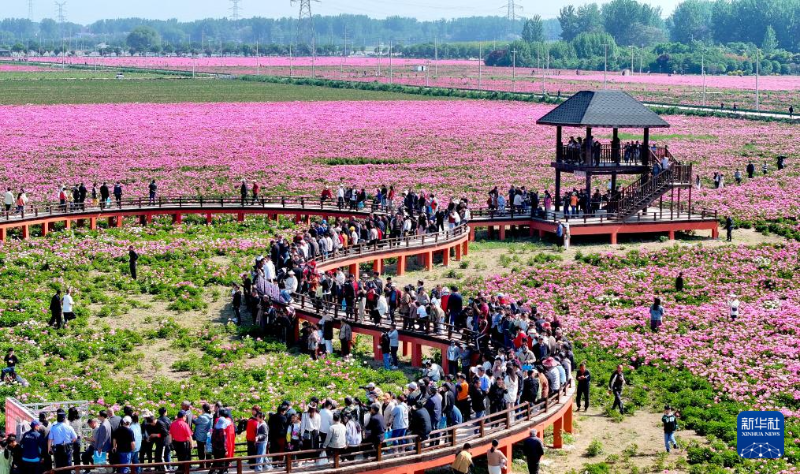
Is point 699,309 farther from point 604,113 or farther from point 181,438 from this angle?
point 181,438

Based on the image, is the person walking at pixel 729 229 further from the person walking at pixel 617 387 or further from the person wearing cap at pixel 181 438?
the person wearing cap at pixel 181 438

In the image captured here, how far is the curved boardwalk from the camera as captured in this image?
23.7 m

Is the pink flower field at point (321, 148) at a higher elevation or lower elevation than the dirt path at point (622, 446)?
higher

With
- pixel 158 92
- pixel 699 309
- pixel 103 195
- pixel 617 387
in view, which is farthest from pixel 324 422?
pixel 158 92

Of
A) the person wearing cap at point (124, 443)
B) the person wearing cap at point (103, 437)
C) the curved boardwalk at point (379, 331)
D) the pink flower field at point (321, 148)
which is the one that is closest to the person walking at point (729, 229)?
the pink flower field at point (321, 148)

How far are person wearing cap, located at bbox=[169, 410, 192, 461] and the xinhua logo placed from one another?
39.5 feet

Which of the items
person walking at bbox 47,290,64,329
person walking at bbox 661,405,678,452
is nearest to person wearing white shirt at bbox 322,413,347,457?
person walking at bbox 661,405,678,452

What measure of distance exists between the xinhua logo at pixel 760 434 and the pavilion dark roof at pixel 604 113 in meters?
23.2

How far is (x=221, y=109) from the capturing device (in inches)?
4345

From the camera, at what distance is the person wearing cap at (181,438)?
76.6ft

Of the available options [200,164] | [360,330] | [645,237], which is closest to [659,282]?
[645,237]

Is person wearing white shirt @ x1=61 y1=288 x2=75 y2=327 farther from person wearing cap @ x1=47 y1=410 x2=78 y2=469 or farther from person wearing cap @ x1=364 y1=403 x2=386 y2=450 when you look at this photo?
person wearing cap @ x1=364 y1=403 x2=386 y2=450

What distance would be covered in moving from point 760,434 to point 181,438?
519 inches

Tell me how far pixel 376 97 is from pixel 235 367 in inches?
3960
